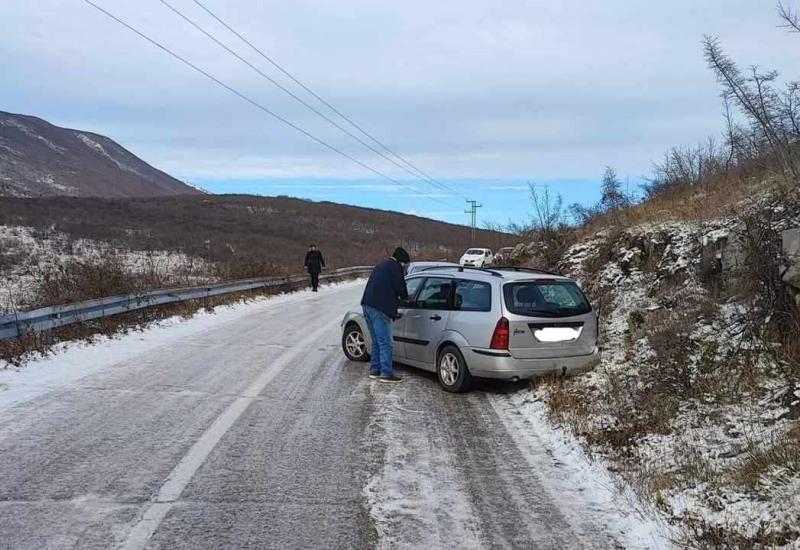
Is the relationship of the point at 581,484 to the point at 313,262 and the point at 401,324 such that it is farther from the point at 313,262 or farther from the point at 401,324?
the point at 313,262

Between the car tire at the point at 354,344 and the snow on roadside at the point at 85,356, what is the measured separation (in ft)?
10.6

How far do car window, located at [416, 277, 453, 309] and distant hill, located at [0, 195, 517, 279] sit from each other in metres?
15.5

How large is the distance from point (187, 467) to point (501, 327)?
3.85 meters

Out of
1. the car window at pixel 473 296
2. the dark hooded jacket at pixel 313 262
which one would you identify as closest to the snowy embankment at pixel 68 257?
the dark hooded jacket at pixel 313 262

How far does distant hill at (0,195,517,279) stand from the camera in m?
41.6

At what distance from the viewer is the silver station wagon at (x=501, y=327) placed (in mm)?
7824

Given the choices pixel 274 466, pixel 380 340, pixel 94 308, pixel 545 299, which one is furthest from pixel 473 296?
pixel 94 308

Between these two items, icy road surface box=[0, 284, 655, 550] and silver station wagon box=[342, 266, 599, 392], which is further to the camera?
silver station wagon box=[342, 266, 599, 392]

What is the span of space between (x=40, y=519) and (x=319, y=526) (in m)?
1.70

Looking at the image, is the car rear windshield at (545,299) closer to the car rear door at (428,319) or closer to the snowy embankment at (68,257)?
the car rear door at (428,319)

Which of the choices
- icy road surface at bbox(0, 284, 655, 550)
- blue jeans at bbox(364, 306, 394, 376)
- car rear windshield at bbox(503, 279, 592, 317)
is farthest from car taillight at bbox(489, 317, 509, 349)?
blue jeans at bbox(364, 306, 394, 376)

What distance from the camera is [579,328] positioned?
8.26 metres

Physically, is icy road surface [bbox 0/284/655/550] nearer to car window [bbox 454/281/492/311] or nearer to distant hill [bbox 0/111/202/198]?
car window [bbox 454/281/492/311]

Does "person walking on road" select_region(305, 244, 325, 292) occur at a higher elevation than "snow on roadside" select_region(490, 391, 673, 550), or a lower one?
higher
